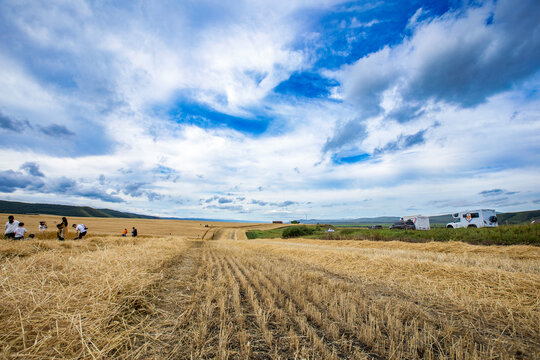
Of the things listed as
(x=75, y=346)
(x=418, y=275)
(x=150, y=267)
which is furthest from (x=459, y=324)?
(x=150, y=267)

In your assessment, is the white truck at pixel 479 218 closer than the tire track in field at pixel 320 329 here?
No

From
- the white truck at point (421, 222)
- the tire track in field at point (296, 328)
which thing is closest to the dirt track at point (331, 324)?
the tire track in field at point (296, 328)

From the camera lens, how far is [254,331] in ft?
12.2

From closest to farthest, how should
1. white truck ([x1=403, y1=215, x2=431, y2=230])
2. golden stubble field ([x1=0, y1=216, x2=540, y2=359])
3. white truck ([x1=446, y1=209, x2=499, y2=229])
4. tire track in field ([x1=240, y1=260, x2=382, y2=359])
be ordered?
1. golden stubble field ([x1=0, y1=216, x2=540, y2=359])
2. tire track in field ([x1=240, y1=260, x2=382, y2=359])
3. white truck ([x1=446, y1=209, x2=499, y2=229])
4. white truck ([x1=403, y1=215, x2=431, y2=230])

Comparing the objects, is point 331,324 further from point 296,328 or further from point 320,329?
point 296,328

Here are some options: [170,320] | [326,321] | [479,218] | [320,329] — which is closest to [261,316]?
[320,329]

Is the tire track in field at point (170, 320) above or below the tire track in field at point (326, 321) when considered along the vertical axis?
above

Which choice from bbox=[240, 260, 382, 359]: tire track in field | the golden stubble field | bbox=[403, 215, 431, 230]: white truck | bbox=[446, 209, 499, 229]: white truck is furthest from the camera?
bbox=[403, 215, 431, 230]: white truck

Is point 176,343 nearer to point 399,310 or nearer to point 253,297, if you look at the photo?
point 253,297

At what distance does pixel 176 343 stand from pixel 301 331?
1.94 meters

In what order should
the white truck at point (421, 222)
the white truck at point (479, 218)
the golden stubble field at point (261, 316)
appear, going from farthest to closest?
the white truck at point (421, 222), the white truck at point (479, 218), the golden stubble field at point (261, 316)

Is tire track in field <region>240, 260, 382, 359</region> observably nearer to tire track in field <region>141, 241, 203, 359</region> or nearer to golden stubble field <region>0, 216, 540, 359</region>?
golden stubble field <region>0, 216, 540, 359</region>

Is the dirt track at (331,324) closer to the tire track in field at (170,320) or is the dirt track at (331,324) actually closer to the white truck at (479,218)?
the tire track in field at (170,320)

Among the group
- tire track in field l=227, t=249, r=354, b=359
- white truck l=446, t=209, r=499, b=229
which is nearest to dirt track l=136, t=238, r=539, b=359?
tire track in field l=227, t=249, r=354, b=359
